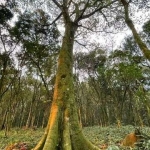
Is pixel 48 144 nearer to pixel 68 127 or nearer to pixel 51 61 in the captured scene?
pixel 68 127

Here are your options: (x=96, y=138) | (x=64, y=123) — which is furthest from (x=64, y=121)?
(x=96, y=138)

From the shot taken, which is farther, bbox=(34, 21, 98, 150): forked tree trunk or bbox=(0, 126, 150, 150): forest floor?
bbox=(0, 126, 150, 150): forest floor

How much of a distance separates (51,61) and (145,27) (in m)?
8.72

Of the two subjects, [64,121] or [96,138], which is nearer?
[64,121]

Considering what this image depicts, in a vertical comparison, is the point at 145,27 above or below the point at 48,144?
above

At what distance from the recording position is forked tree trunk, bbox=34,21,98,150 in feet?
21.9

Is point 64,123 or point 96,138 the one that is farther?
point 96,138

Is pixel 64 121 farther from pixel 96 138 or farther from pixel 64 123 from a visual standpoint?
pixel 96 138

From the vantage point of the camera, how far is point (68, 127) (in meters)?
7.04

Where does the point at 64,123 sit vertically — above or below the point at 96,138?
above

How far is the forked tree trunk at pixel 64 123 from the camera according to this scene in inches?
263

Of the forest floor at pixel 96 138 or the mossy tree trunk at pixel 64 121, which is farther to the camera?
the forest floor at pixel 96 138

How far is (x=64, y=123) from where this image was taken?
23.4ft

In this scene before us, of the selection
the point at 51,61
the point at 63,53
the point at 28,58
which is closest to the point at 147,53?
the point at 63,53
